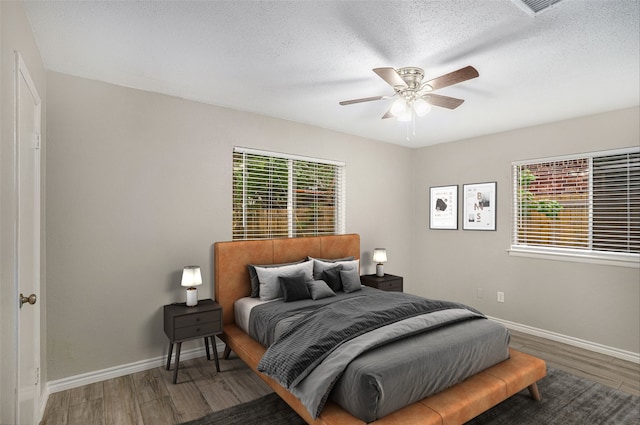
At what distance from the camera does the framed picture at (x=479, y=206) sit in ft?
15.6

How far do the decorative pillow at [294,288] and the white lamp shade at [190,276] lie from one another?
826 mm

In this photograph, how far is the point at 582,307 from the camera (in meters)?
3.92

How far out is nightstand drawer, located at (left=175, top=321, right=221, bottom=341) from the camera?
3.04 meters

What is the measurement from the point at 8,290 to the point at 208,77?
2095 millimetres

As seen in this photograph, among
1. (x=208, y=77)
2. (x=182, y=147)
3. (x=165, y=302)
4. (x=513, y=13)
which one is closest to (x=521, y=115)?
(x=513, y=13)

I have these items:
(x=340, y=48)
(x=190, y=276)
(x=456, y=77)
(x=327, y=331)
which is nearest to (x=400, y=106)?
(x=456, y=77)

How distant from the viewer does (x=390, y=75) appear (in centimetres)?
238

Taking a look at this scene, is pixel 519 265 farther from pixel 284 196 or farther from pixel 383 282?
pixel 284 196

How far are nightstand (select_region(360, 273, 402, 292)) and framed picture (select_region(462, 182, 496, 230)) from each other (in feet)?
4.39

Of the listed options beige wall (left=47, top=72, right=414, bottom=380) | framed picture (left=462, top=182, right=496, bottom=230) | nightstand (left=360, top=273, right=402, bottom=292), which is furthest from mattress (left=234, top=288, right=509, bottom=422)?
framed picture (left=462, top=182, right=496, bottom=230)

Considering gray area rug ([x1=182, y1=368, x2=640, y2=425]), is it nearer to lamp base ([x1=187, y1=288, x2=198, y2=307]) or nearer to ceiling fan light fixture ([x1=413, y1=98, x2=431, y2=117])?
lamp base ([x1=187, y1=288, x2=198, y2=307])

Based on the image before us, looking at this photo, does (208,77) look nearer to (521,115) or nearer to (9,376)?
(9,376)

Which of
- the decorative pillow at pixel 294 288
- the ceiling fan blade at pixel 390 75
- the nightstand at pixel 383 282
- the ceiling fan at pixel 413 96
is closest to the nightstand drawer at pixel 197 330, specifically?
the decorative pillow at pixel 294 288

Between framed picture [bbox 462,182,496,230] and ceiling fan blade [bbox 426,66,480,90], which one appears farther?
framed picture [bbox 462,182,496,230]
